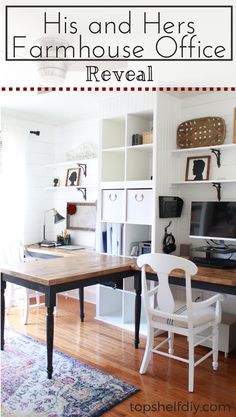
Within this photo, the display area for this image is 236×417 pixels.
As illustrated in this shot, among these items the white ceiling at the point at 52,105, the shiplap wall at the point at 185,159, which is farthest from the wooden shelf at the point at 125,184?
the white ceiling at the point at 52,105

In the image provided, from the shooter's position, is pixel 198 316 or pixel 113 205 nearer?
pixel 198 316

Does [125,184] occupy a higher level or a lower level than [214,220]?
higher

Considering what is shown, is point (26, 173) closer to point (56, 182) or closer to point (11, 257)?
point (56, 182)

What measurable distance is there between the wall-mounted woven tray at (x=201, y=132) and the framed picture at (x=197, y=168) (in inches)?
5.9

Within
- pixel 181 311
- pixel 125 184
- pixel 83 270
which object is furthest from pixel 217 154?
pixel 83 270

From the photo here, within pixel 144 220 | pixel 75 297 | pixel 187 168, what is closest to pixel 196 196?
pixel 187 168

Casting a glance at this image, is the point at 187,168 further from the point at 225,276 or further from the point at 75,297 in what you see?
the point at 75,297

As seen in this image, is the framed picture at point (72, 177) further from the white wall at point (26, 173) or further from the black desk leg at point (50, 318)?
the black desk leg at point (50, 318)

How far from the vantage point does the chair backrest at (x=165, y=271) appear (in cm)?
235

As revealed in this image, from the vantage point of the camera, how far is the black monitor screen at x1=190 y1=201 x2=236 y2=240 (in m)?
2.99

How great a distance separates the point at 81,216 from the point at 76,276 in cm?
206

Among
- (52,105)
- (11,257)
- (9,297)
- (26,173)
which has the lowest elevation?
(9,297)

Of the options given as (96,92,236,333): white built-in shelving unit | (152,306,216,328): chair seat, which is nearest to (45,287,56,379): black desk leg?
(152,306,216,328): chair seat

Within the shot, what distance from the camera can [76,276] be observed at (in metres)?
2.65
